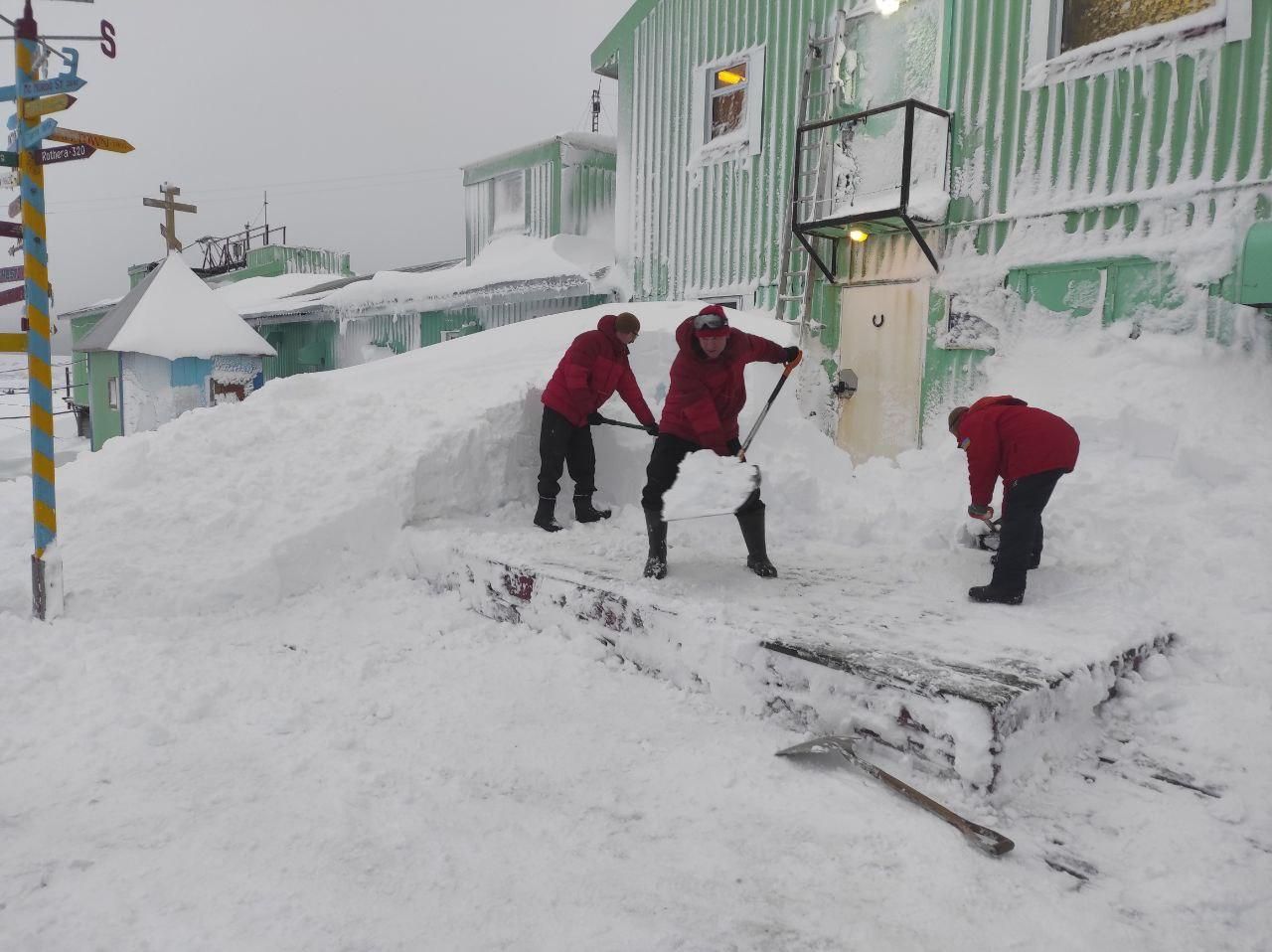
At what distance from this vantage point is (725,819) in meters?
2.59

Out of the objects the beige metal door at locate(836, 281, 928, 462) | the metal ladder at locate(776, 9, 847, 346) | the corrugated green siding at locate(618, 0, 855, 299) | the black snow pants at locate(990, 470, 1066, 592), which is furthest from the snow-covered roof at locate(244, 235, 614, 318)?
the black snow pants at locate(990, 470, 1066, 592)

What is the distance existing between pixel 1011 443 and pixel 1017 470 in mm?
134

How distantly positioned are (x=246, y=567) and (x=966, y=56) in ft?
22.2

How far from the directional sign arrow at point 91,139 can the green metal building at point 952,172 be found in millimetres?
5283

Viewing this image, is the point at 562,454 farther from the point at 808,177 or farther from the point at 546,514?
the point at 808,177

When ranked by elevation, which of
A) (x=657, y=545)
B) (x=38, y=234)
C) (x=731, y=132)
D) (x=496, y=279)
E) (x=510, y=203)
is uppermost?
(x=510, y=203)

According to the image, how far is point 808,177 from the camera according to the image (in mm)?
8344

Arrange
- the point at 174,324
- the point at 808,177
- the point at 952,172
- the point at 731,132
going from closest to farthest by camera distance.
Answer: the point at 952,172 < the point at 808,177 < the point at 731,132 < the point at 174,324

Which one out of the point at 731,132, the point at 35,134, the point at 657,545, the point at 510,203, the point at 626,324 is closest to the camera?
the point at 35,134

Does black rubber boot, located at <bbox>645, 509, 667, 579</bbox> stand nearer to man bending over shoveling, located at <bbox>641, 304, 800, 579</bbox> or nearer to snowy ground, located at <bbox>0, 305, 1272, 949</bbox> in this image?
man bending over shoveling, located at <bbox>641, 304, 800, 579</bbox>

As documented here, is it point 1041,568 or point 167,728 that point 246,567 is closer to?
point 167,728

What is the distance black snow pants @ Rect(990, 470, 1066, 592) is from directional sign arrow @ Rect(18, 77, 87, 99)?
5.04m

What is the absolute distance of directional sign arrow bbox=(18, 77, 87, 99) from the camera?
4109mm

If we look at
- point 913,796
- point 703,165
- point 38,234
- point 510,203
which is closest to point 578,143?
point 510,203
